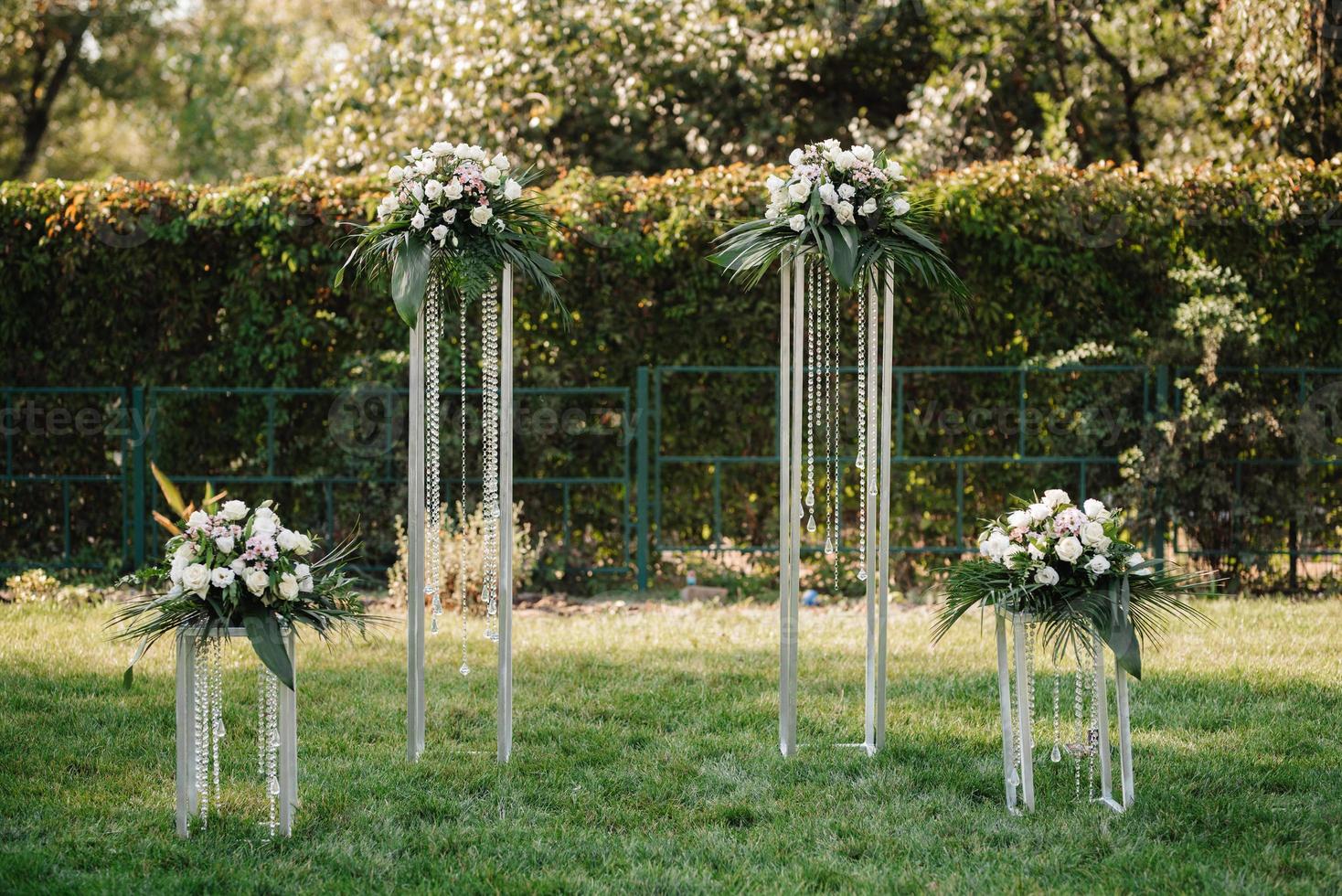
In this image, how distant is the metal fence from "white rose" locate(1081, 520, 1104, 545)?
3.87 meters

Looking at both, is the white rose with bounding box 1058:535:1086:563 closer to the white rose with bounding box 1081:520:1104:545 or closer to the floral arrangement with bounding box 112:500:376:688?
the white rose with bounding box 1081:520:1104:545

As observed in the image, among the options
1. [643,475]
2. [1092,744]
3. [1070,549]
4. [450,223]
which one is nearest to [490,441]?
[450,223]

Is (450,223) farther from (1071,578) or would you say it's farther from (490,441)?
(1071,578)

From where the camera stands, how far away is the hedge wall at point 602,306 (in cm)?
776

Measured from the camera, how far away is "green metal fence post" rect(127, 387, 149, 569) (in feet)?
25.9

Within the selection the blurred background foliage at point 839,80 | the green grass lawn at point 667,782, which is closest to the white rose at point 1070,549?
the green grass lawn at point 667,782

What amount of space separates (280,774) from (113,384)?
5482 millimetres

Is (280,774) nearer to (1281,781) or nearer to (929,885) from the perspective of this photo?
(929,885)

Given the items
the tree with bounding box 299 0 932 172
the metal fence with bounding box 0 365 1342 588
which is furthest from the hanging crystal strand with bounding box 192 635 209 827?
the tree with bounding box 299 0 932 172

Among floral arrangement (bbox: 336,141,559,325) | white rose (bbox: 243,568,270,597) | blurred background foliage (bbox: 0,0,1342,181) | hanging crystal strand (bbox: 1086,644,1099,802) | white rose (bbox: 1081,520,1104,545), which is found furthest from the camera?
blurred background foliage (bbox: 0,0,1342,181)

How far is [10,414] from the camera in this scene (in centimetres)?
815

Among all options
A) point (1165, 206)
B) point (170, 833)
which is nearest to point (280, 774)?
point (170, 833)

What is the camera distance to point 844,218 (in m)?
4.29

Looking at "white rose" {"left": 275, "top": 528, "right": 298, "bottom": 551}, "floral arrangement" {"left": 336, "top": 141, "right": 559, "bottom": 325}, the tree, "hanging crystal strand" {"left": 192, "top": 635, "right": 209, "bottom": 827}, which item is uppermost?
the tree
